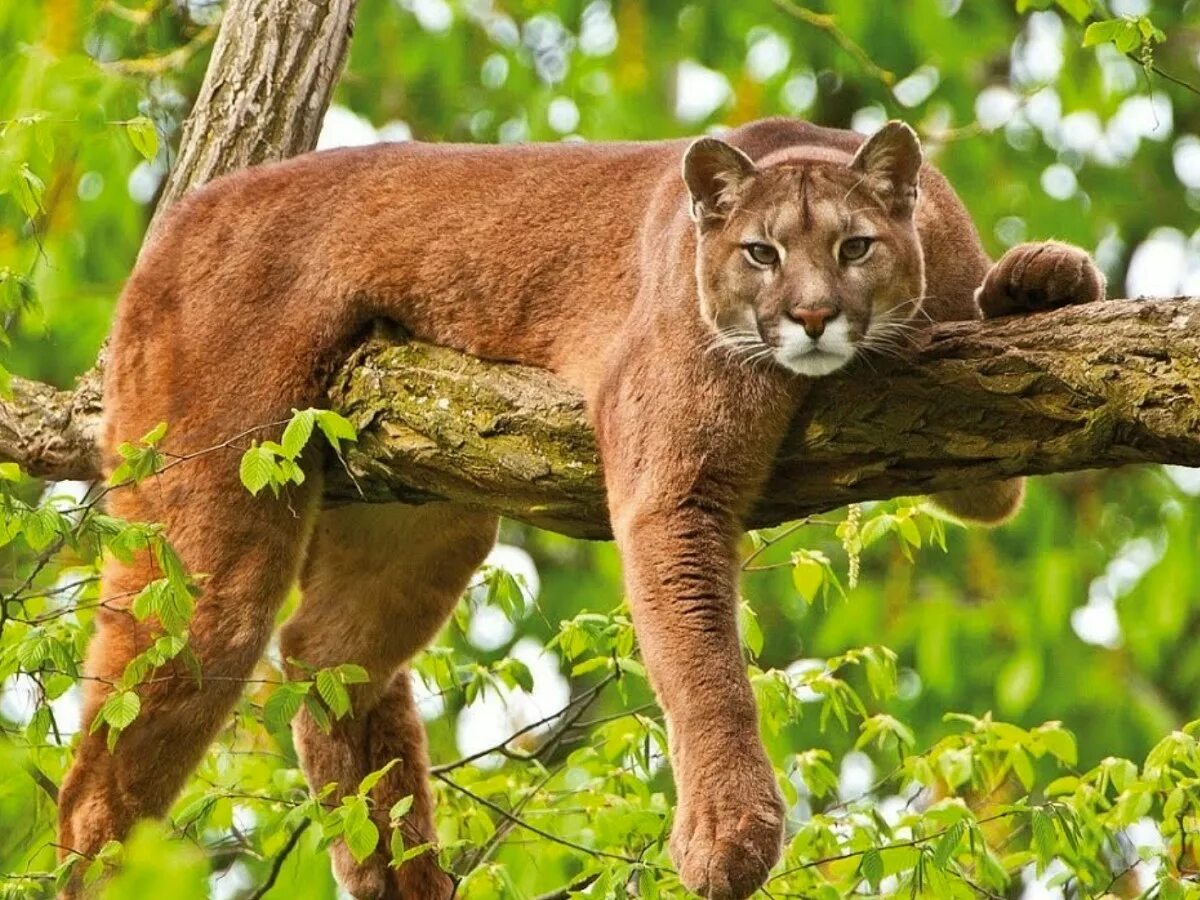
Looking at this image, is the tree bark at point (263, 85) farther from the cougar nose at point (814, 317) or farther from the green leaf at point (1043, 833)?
the green leaf at point (1043, 833)

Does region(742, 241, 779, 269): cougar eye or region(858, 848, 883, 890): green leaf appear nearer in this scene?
region(858, 848, 883, 890): green leaf

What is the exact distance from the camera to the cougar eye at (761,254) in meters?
5.69

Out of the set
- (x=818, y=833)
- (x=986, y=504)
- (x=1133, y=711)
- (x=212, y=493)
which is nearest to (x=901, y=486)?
(x=986, y=504)

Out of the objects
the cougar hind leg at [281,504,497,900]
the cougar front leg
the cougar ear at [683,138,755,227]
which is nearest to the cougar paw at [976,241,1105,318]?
the cougar ear at [683,138,755,227]

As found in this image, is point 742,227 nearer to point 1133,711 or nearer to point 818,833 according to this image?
point 818,833

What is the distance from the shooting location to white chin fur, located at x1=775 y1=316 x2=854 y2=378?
5367 mm

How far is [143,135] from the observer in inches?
227

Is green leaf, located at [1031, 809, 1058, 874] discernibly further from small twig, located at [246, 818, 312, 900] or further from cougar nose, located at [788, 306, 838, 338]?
small twig, located at [246, 818, 312, 900]

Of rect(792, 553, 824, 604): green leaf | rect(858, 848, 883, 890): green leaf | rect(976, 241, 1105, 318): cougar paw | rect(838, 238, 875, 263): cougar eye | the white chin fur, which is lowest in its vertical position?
rect(858, 848, 883, 890): green leaf

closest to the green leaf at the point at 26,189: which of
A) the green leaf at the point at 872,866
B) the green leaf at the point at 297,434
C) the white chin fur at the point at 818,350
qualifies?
the green leaf at the point at 297,434

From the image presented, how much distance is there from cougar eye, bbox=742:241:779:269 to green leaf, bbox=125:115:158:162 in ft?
5.79

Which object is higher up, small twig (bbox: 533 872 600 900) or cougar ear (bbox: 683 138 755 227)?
cougar ear (bbox: 683 138 755 227)

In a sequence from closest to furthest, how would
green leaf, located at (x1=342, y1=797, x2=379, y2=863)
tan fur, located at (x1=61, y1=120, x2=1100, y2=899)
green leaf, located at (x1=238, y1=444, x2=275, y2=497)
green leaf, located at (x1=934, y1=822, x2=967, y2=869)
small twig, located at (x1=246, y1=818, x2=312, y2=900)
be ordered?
green leaf, located at (x1=238, y1=444, x2=275, y2=497)
green leaf, located at (x1=342, y1=797, x2=379, y2=863)
green leaf, located at (x1=934, y1=822, x2=967, y2=869)
tan fur, located at (x1=61, y1=120, x2=1100, y2=899)
small twig, located at (x1=246, y1=818, x2=312, y2=900)

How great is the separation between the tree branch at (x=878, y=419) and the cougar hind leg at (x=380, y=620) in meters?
0.59
